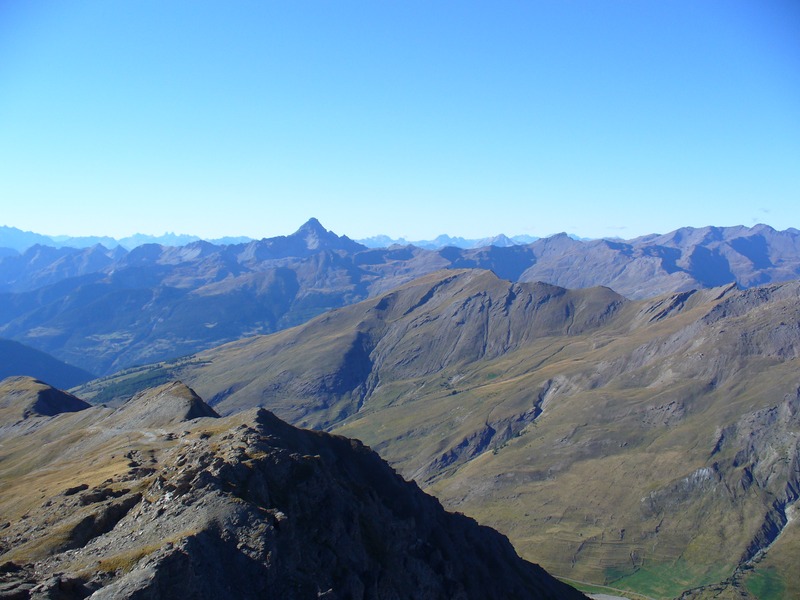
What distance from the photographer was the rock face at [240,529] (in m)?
55.7

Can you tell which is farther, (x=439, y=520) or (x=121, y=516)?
(x=439, y=520)

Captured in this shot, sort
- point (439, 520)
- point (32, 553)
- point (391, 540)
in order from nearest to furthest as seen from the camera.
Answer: point (32, 553)
point (391, 540)
point (439, 520)

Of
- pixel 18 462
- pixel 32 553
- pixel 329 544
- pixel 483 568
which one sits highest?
pixel 32 553

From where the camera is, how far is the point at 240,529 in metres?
63.0

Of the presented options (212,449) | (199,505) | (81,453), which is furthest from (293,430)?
(81,453)

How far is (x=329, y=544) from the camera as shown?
7531 centimetres

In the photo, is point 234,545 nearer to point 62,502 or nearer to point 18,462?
point 62,502

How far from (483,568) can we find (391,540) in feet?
118

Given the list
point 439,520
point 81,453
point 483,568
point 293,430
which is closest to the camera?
point 293,430

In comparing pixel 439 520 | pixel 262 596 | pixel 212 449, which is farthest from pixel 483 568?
pixel 262 596

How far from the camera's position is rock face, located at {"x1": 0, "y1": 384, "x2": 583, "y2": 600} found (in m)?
55.7

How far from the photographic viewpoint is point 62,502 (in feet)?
273

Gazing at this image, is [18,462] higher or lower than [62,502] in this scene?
lower

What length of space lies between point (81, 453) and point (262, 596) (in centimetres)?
11332
